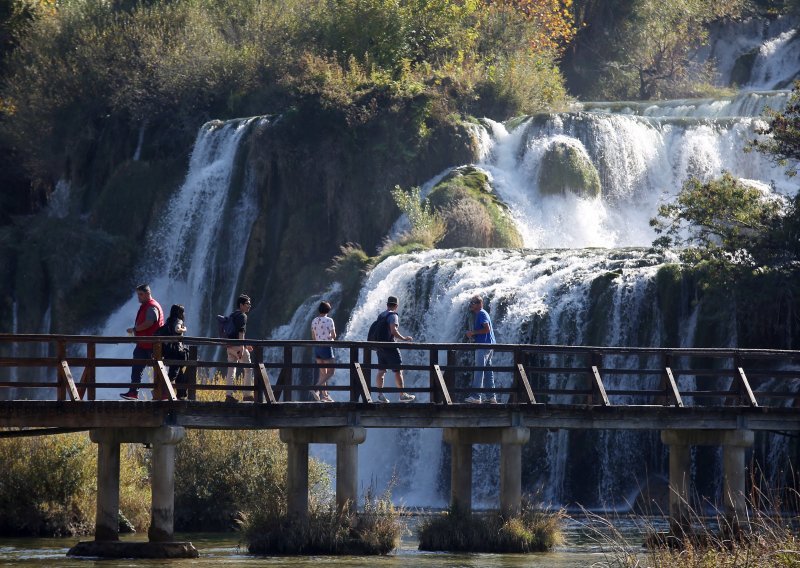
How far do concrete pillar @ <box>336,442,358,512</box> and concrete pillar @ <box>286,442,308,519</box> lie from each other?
0.77m

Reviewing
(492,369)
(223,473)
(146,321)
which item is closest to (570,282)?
(223,473)

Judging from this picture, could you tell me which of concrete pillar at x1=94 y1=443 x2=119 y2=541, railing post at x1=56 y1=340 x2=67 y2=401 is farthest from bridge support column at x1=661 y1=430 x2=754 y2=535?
railing post at x1=56 y1=340 x2=67 y2=401

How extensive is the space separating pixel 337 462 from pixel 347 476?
0.27 m

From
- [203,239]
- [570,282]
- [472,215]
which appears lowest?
[570,282]

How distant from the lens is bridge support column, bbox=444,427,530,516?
28.2m

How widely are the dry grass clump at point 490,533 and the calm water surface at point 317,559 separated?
0.28 meters

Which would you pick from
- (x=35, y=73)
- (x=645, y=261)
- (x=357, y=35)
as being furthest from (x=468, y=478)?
(x=35, y=73)

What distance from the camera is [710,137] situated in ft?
182

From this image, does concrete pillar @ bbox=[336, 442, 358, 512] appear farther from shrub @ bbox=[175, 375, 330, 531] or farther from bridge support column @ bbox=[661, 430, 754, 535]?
bridge support column @ bbox=[661, 430, 754, 535]

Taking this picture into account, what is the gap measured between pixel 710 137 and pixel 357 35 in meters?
13.0

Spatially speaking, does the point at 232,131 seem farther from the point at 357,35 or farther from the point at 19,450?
the point at 19,450

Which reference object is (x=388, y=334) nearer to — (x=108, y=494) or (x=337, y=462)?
(x=337, y=462)

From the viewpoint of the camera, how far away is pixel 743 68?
247 feet

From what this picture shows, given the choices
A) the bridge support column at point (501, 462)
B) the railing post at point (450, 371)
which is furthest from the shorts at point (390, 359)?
the bridge support column at point (501, 462)
